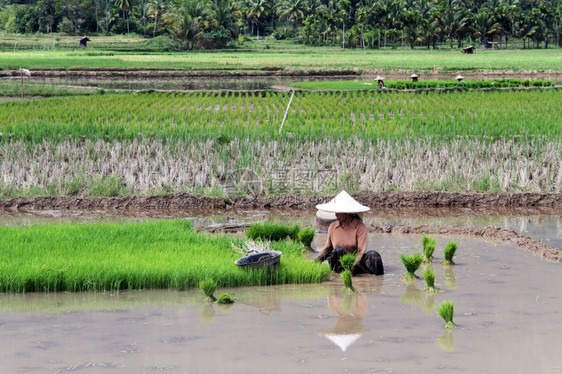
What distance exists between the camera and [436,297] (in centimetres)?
639

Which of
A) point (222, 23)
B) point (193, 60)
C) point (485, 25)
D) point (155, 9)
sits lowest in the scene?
point (193, 60)

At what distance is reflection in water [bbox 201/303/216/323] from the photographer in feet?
18.9

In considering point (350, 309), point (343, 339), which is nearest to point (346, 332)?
point (343, 339)

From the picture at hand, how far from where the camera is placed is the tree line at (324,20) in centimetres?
6176

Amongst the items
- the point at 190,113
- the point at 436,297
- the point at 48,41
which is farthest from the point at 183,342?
the point at 48,41

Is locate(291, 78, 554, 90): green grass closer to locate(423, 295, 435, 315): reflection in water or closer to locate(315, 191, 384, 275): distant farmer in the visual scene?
locate(315, 191, 384, 275): distant farmer

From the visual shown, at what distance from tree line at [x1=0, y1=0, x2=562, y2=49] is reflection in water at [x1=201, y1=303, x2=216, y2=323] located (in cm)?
5352

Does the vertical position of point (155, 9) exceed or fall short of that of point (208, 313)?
it exceeds it

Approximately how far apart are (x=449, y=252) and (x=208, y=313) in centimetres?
241

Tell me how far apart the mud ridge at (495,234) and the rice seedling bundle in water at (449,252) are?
92 centimetres

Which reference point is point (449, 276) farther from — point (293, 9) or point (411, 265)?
point (293, 9)

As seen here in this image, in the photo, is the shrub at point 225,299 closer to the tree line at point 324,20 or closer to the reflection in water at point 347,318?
the reflection in water at point 347,318

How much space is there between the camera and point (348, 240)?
7.16 meters

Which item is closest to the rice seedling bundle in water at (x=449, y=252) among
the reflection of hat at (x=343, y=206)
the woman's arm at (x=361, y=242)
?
the woman's arm at (x=361, y=242)
